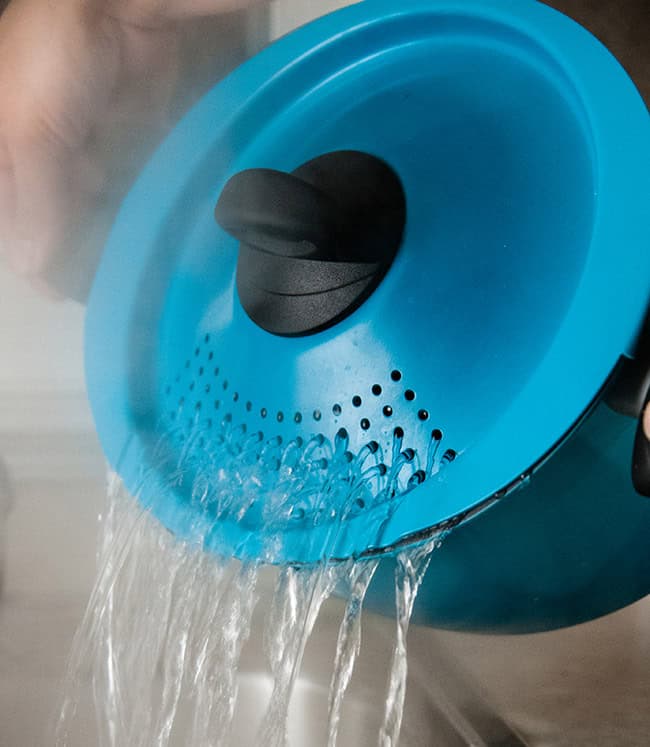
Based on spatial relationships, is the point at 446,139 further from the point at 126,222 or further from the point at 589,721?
the point at 589,721

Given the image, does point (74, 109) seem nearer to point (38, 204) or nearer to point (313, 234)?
point (38, 204)

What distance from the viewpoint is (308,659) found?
2.22 ft

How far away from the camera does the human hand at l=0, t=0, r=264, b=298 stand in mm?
561

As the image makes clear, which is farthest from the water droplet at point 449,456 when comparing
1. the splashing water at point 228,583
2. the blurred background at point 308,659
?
the blurred background at point 308,659

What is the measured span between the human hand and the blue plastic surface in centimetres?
12

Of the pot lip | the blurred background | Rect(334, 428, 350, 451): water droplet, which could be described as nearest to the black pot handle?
the pot lip

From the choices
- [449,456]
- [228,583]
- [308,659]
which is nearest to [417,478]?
[449,456]

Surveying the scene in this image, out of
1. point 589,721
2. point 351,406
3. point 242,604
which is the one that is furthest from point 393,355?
point 589,721

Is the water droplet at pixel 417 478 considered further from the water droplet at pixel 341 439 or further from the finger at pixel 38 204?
the finger at pixel 38 204

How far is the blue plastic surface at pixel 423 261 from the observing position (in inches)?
12.0

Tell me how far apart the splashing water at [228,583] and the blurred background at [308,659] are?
14 cm

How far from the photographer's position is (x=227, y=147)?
1.59 ft

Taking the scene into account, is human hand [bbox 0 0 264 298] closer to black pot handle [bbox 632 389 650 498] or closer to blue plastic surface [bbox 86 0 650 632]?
blue plastic surface [bbox 86 0 650 632]

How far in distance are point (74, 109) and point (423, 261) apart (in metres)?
0.35
